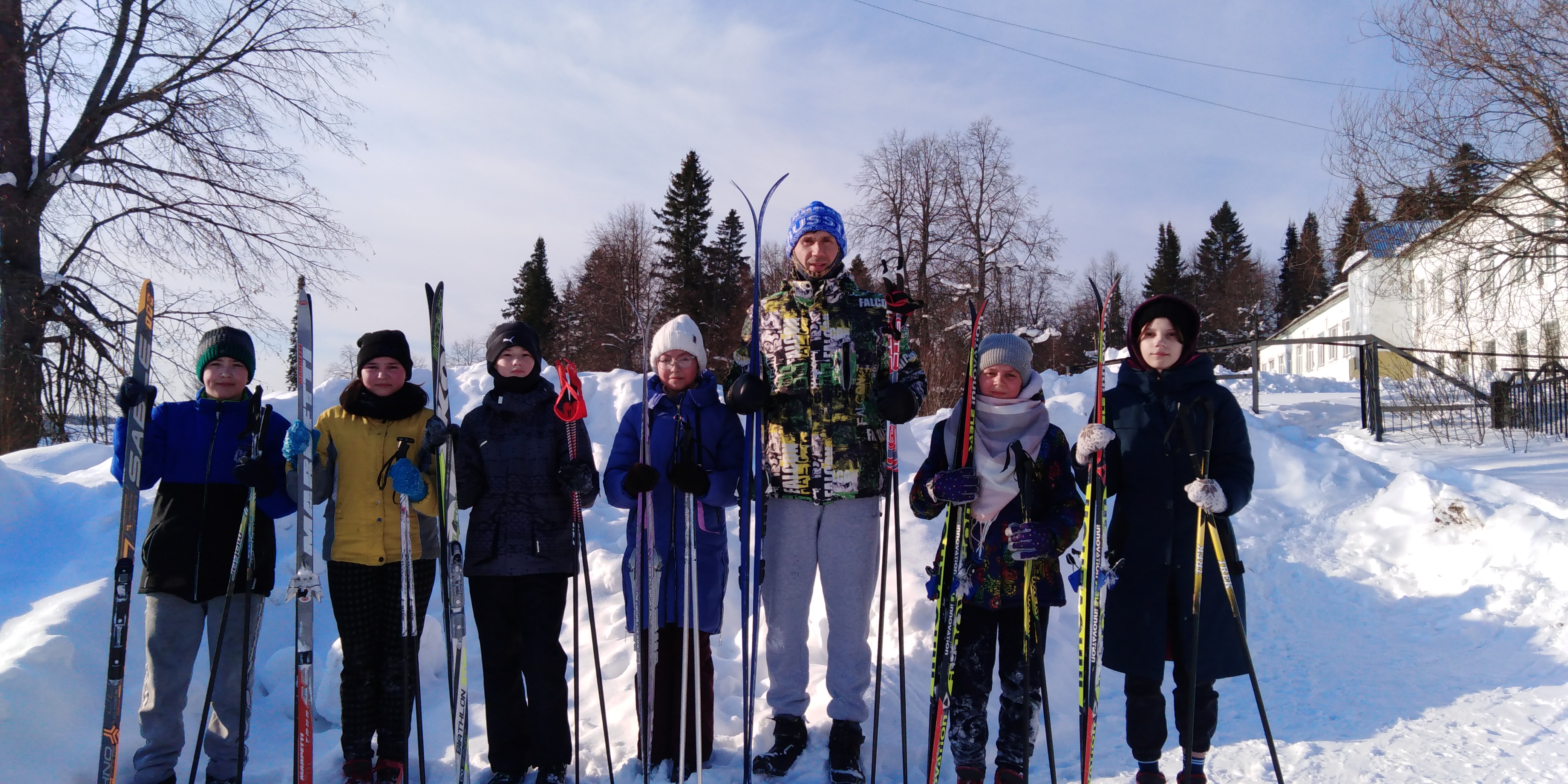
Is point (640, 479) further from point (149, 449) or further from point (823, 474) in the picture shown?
point (149, 449)

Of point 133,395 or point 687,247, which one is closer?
point 133,395

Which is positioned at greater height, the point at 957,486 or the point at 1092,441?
the point at 1092,441

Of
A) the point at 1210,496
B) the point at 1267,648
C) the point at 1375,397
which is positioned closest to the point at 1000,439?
the point at 1210,496

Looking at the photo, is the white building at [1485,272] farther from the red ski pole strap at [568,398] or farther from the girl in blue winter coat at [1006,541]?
the red ski pole strap at [568,398]

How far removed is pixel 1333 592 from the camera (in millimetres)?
5613

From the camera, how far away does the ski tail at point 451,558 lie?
10.1 ft

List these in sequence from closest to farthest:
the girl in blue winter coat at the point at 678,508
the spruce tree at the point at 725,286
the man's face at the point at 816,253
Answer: the girl in blue winter coat at the point at 678,508 → the man's face at the point at 816,253 → the spruce tree at the point at 725,286

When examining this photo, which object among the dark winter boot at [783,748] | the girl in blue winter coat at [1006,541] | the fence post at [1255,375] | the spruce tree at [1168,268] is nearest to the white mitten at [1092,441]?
the girl in blue winter coat at [1006,541]

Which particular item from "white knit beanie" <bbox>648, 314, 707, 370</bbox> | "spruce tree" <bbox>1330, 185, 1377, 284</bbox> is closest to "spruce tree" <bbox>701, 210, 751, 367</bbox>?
"spruce tree" <bbox>1330, 185, 1377, 284</bbox>

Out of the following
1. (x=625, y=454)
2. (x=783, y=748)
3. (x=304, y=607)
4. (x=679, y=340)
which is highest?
(x=679, y=340)

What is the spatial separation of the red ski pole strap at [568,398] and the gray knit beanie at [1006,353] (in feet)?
5.17

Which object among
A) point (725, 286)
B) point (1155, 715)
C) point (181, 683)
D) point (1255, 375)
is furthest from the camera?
point (725, 286)

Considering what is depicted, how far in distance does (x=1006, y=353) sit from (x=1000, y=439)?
33cm

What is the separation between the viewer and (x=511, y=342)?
3199 mm
